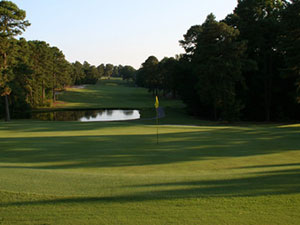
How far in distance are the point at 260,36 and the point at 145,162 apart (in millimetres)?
35473

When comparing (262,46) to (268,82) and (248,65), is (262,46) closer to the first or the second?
(268,82)

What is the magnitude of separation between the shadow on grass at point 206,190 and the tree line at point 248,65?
25747 millimetres

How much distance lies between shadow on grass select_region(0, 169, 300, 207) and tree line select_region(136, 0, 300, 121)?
2575cm

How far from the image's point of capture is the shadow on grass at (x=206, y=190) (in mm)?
5258

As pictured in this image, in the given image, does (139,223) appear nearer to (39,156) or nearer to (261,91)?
(39,156)

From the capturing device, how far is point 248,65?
119 feet

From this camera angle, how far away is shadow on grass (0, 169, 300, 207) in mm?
5258

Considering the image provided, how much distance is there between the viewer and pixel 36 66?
61.9 meters

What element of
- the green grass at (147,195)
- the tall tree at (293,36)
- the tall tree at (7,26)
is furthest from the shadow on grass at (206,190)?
the tall tree at (7,26)

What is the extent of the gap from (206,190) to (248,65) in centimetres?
3324

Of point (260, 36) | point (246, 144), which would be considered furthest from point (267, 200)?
point (260, 36)

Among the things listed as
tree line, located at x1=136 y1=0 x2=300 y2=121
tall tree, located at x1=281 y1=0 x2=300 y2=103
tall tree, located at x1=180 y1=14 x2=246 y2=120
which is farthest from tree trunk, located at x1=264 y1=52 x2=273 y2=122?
tall tree, located at x1=281 y1=0 x2=300 y2=103

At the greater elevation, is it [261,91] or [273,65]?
[273,65]

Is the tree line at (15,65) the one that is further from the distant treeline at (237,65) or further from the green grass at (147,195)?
the green grass at (147,195)
